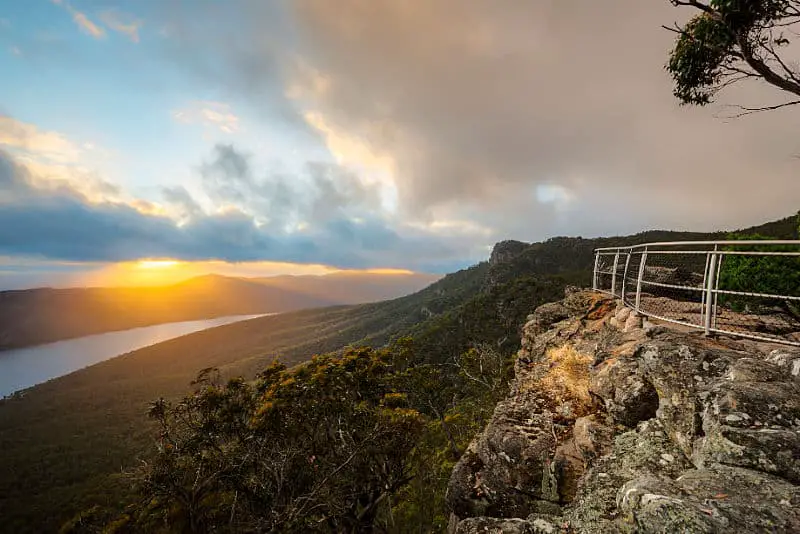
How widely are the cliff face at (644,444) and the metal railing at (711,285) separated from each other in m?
0.67

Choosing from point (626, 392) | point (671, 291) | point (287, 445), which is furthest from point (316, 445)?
point (671, 291)

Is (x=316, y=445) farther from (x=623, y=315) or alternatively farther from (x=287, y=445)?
(x=623, y=315)

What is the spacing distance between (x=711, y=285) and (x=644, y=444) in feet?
8.59

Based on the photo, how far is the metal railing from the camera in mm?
5141

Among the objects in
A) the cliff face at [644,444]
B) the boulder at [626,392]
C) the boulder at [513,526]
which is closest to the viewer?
the cliff face at [644,444]

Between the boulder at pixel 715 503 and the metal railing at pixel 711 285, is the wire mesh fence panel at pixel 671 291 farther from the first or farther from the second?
the boulder at pixel 715 503

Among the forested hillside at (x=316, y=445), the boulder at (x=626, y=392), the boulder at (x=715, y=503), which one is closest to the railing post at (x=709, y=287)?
the boulder at (x=626, y=392)

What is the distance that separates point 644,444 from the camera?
427 cm

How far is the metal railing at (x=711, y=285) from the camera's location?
514cm

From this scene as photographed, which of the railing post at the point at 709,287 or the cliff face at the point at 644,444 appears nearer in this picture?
the cliff face at the point at 644,444

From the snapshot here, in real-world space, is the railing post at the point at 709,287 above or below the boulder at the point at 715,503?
above

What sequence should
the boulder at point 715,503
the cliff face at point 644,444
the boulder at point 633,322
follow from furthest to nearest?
the boulder at point 633,322
the cliff face at point 644,444
the boulder at point 715,503

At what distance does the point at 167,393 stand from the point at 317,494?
12868 centimetres

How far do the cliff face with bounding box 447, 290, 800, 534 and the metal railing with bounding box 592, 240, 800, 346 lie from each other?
0.67 metres
